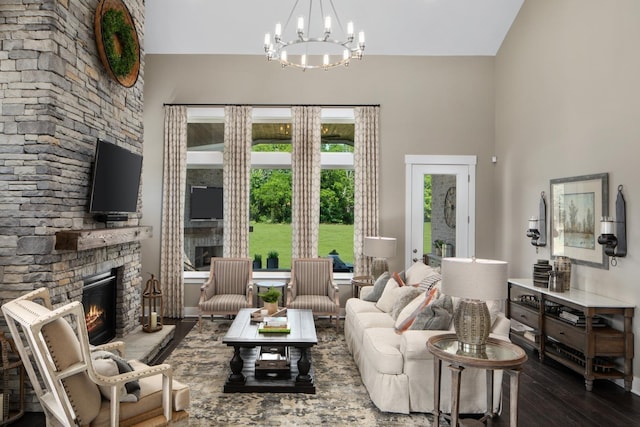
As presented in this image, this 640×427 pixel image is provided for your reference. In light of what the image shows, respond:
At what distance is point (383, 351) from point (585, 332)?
6.85ft

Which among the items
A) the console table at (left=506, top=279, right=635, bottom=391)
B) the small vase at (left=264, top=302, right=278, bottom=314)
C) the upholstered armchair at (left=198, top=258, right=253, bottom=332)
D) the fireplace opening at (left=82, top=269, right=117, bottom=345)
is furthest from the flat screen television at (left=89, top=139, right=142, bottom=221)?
the console table at (left=506, top=279, right=635, bottom=391)

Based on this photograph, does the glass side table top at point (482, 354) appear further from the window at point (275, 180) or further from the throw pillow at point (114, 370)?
the window at point (275, 180)

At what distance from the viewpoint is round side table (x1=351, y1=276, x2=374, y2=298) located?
6299mm

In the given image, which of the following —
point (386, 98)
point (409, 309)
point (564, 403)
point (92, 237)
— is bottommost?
point (564, 403)

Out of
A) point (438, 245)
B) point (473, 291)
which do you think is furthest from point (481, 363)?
point (438, 245)

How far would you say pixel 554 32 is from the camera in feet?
17.9

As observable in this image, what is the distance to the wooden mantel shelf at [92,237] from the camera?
3691 mm

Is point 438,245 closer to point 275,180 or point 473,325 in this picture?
point 275,180

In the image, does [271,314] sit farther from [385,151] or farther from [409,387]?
[385,151]

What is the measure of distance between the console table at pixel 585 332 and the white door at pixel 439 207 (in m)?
2.12

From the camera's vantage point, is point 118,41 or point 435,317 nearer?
point 435,317

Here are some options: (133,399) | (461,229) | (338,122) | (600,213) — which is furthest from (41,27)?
(461,229)

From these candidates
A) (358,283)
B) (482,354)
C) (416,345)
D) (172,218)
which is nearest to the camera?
(482,354)

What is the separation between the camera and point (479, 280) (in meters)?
2.91
